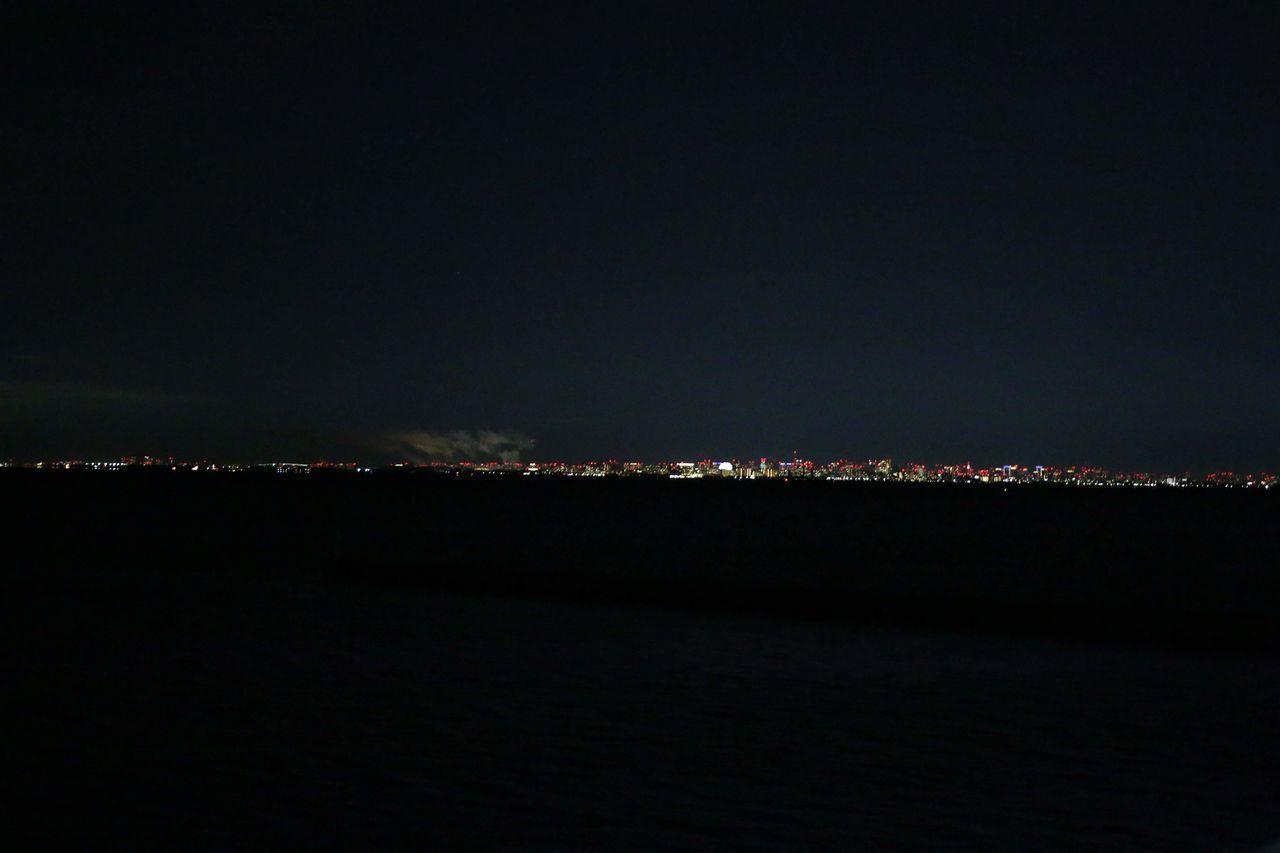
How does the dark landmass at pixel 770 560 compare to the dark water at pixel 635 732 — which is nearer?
the dark water at pixel 635 732

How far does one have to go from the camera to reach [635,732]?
1542cm

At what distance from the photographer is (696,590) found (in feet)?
103

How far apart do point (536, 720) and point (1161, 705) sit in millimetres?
9107

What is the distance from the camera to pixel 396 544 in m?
70.6

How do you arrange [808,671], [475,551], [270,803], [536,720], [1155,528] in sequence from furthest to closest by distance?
[1155,528] → [475,551] → [808,671] → [536,720] → [270,803]

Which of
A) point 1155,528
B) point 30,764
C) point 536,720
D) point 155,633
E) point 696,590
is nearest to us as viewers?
point 30,764

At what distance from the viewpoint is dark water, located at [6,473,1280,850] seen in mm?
11266

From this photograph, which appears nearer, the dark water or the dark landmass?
the dark water

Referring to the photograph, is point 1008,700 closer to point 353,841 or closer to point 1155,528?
point 353,841

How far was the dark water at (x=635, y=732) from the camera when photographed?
11.3 meters

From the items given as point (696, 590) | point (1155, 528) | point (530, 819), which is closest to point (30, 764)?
point (530, 819)

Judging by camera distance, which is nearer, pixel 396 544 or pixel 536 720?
pixel 536 720

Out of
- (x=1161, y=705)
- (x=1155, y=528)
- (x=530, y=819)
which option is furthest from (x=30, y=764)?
(x=1155, y=528)

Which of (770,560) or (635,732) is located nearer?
(635,732)
